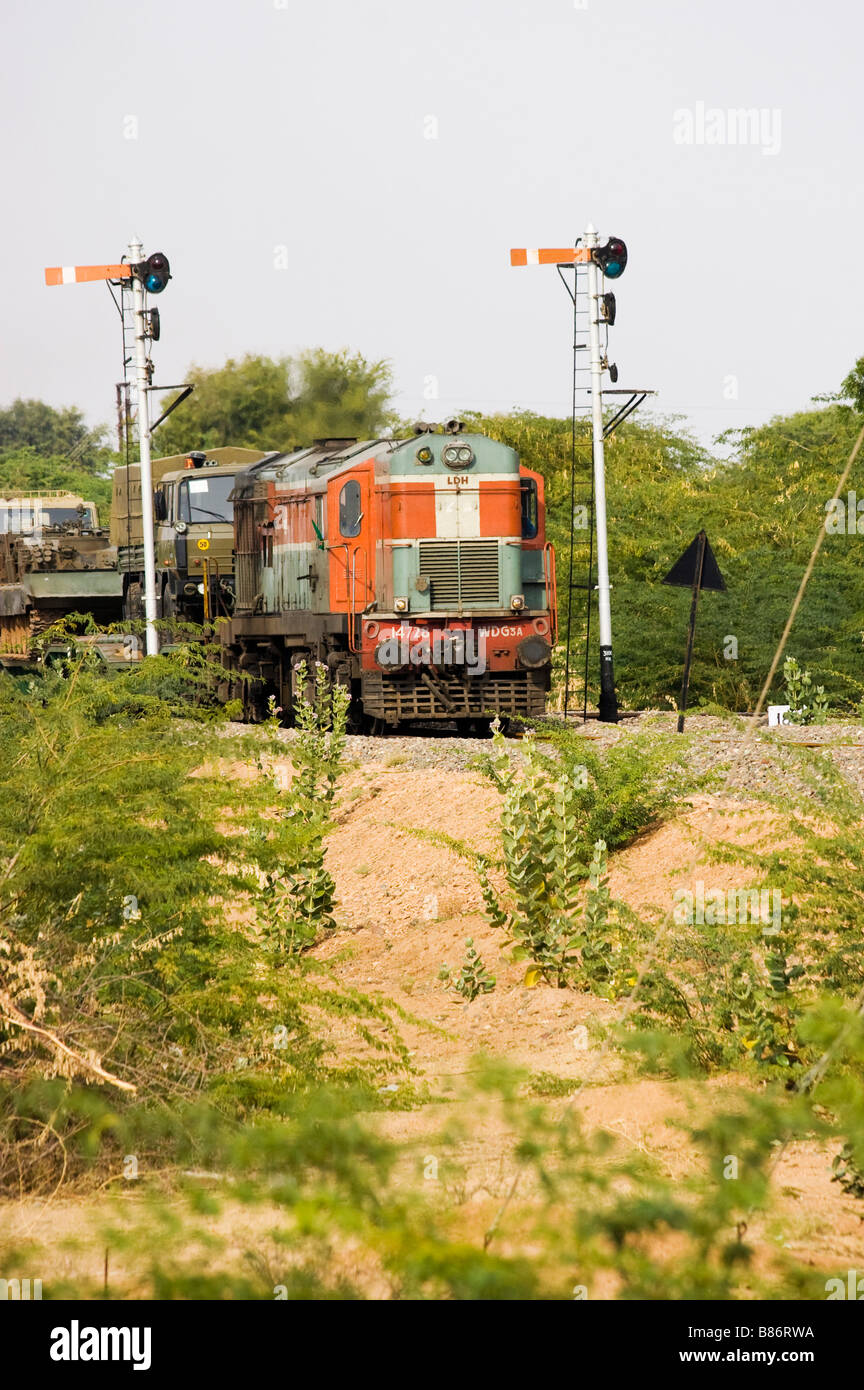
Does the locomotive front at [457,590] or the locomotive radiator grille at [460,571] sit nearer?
the locomotive front at [457,590]

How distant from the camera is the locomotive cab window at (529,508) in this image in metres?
18.0

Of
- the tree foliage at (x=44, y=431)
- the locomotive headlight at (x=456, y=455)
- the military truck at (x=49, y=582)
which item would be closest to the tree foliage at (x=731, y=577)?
the locomotive headlight at (x=456, y=455)

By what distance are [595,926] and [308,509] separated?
1153cm

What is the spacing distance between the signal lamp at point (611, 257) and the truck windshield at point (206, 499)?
7292 mm

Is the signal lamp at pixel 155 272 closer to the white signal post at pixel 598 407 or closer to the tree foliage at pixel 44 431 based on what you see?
the white signal post at pixel 598 407

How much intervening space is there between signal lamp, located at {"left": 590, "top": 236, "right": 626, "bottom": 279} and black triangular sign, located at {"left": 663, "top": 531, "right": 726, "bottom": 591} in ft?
15.4

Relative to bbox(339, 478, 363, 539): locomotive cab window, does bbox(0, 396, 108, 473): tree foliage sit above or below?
above

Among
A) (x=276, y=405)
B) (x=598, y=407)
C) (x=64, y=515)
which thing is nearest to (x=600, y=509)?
(x=598, y=407)

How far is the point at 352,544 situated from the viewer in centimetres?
1766

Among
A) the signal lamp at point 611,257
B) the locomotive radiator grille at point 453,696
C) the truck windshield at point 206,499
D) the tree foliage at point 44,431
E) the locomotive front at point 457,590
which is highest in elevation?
the tree foliage at point 44,431

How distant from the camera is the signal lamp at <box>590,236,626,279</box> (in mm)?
19141

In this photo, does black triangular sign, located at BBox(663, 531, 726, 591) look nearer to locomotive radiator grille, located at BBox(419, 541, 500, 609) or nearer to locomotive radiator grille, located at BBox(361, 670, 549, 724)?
locomotive radiator grille, located at BBox(361, 670, 549, 724)

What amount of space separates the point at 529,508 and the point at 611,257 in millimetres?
3572

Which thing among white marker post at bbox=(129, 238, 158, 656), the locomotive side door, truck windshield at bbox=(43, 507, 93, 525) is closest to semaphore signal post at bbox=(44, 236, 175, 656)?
white marker post at bbox=(129, 238, 158, 656)
